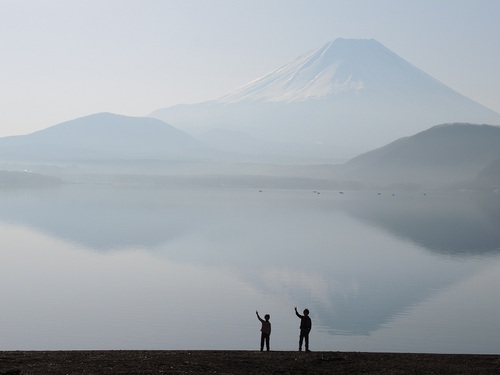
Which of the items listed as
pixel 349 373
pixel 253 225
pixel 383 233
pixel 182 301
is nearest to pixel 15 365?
pixel 349 373

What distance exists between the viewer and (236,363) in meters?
24.4

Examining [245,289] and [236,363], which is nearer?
[236,363]

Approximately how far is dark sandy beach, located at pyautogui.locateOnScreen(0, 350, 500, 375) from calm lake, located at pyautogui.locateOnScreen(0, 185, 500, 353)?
26.4ft

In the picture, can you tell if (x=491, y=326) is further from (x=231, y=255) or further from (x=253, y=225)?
(x=253, y=225)

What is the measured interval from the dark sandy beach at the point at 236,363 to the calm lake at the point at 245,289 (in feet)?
26.4

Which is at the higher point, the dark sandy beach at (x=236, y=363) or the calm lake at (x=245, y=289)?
the calm lake at (x=245, y=289)

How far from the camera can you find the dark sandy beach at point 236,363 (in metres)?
23.2

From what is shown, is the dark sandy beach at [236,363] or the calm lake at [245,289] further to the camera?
the calm lake at [245,289]

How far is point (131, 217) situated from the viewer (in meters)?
133

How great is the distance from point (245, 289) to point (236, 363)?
28.1m

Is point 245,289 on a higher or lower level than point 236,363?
higher

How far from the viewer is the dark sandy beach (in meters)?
23.2

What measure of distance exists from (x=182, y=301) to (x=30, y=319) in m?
9.17

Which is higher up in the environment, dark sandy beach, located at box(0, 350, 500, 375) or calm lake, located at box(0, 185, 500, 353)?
calm lake, located at box(0, 185, 500, 353)
